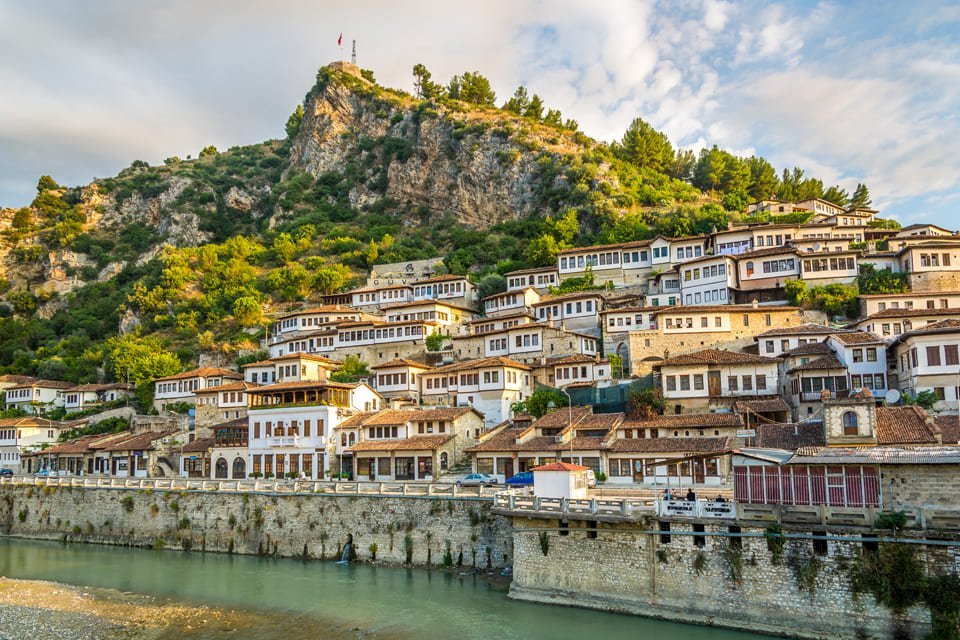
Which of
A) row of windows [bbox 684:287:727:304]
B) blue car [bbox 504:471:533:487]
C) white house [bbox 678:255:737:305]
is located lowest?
blue car [bbox 504:471:533:487]

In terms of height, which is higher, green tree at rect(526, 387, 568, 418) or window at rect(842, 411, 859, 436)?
green tree at rect(526, 387, 568, 418)

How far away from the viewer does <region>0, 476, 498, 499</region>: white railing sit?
106 feet

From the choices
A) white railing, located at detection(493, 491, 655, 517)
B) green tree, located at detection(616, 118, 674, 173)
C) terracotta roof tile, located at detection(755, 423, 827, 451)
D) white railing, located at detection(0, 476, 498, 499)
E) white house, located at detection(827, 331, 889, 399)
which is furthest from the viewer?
green tree, located at detection(616, 118, 674, 173)

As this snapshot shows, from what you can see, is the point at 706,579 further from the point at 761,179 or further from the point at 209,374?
the point at 761,179

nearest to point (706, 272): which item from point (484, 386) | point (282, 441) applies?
point (484, 386)

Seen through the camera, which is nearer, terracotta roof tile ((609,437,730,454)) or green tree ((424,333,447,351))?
terracotta roof tile ((609,437,730,454))

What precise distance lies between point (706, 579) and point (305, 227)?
99.5 metres

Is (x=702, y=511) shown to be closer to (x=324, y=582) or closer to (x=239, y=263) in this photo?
(x=324, y=582)

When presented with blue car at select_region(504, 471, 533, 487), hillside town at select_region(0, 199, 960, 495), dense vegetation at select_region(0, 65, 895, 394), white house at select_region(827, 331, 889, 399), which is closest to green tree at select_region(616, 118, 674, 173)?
dense vegetation at select_region(0, 65, 895, 394)

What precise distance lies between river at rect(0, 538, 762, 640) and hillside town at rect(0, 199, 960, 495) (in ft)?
22.2

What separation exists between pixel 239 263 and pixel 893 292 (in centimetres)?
8085

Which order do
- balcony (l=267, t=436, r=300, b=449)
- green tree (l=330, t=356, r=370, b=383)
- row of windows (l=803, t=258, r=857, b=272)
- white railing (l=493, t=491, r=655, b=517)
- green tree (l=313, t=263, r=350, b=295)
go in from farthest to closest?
green tree (l=313, t=263, r=350, b=295)
green tree (l=330, t=356, r=370, b=383)
row of windows (l=803, t=258, r=857, b=272)
balcony (l=267, t=436, r=300, b=449)
white railing (l=493, t=491, r=655, b=517)

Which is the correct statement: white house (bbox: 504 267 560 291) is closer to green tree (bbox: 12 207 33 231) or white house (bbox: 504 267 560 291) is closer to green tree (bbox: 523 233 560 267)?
green tree (bbox: 523 233 560 267)

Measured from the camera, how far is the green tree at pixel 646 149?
4254 inches
